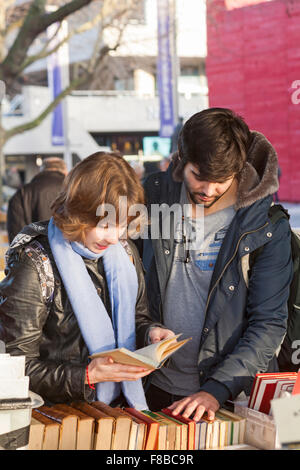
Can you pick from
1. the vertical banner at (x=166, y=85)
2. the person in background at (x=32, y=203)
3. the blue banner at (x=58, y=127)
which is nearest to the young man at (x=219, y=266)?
the person in background at (x=32, y=203)

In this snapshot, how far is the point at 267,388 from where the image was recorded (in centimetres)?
189

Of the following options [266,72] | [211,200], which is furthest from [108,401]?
[266,72]

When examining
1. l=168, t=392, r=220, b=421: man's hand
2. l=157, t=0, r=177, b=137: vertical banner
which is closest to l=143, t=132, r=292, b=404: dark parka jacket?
l=168, t=392, r=220, b=421: man's hand

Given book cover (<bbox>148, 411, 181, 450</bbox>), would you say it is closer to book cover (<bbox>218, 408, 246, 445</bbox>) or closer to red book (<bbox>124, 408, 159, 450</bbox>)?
red book (<bbox>124, 408, 159, 450</bbox>)

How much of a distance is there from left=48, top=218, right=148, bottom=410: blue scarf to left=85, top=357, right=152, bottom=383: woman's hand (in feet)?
0.26

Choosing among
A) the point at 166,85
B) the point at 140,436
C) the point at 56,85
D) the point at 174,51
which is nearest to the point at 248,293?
the point at 140,436

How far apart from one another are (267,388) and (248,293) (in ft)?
1.27

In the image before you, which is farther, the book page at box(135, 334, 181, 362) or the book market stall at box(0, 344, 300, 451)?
the book page at box(135, 334, 181, 362)

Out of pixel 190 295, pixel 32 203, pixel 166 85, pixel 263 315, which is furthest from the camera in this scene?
pixel 166 85

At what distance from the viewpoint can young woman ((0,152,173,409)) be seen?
73.0 inches

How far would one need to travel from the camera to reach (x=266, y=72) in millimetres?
14430

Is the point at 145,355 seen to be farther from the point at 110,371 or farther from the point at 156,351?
the point at 110,371

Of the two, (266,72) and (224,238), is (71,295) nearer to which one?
(224,238)

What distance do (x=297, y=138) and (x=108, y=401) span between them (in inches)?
477
